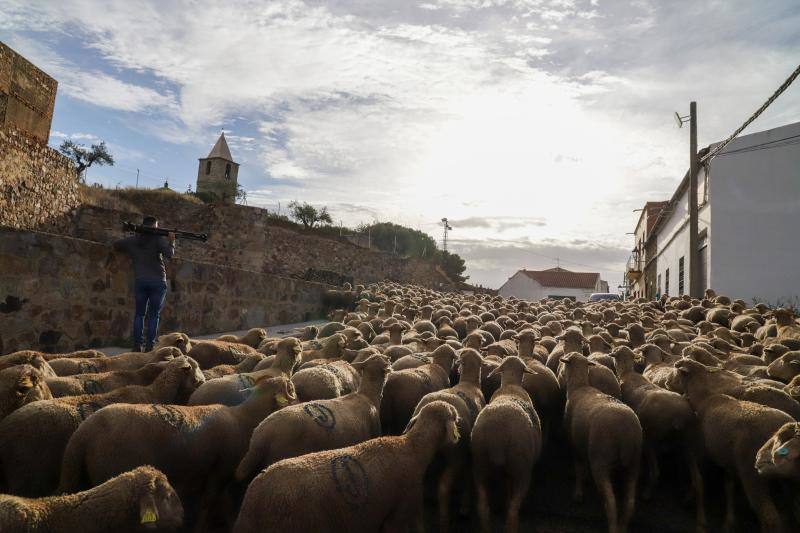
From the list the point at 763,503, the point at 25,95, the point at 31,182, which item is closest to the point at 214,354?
the point at 763,503

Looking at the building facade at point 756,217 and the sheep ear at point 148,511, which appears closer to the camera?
the sheep ear at point 148,511

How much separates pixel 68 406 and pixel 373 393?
96.6 inches

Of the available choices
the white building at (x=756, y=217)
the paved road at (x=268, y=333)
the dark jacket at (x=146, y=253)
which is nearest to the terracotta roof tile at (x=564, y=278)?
the white building at (x=756, y=217)

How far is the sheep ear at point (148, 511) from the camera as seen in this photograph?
2.82m

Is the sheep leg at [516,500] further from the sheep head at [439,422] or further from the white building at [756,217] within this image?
the white building at [756,217]

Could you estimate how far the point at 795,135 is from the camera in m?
19.2

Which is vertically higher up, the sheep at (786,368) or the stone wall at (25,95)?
the stone wall at (25,95)

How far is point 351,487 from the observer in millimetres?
3391

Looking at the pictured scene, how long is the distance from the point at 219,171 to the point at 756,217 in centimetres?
4295

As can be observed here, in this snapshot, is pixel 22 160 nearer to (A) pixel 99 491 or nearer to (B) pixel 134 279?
(B) pixel 134 279

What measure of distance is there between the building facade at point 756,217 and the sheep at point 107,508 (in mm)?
21034

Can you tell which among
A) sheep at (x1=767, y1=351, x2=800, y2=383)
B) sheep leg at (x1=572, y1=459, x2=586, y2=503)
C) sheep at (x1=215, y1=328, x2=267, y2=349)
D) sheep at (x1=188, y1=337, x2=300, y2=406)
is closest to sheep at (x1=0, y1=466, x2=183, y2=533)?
sheep at (x1=188, y1=337, x2=300, y2=406)

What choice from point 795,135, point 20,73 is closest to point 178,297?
point 20,73

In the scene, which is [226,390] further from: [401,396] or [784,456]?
[784,456]
